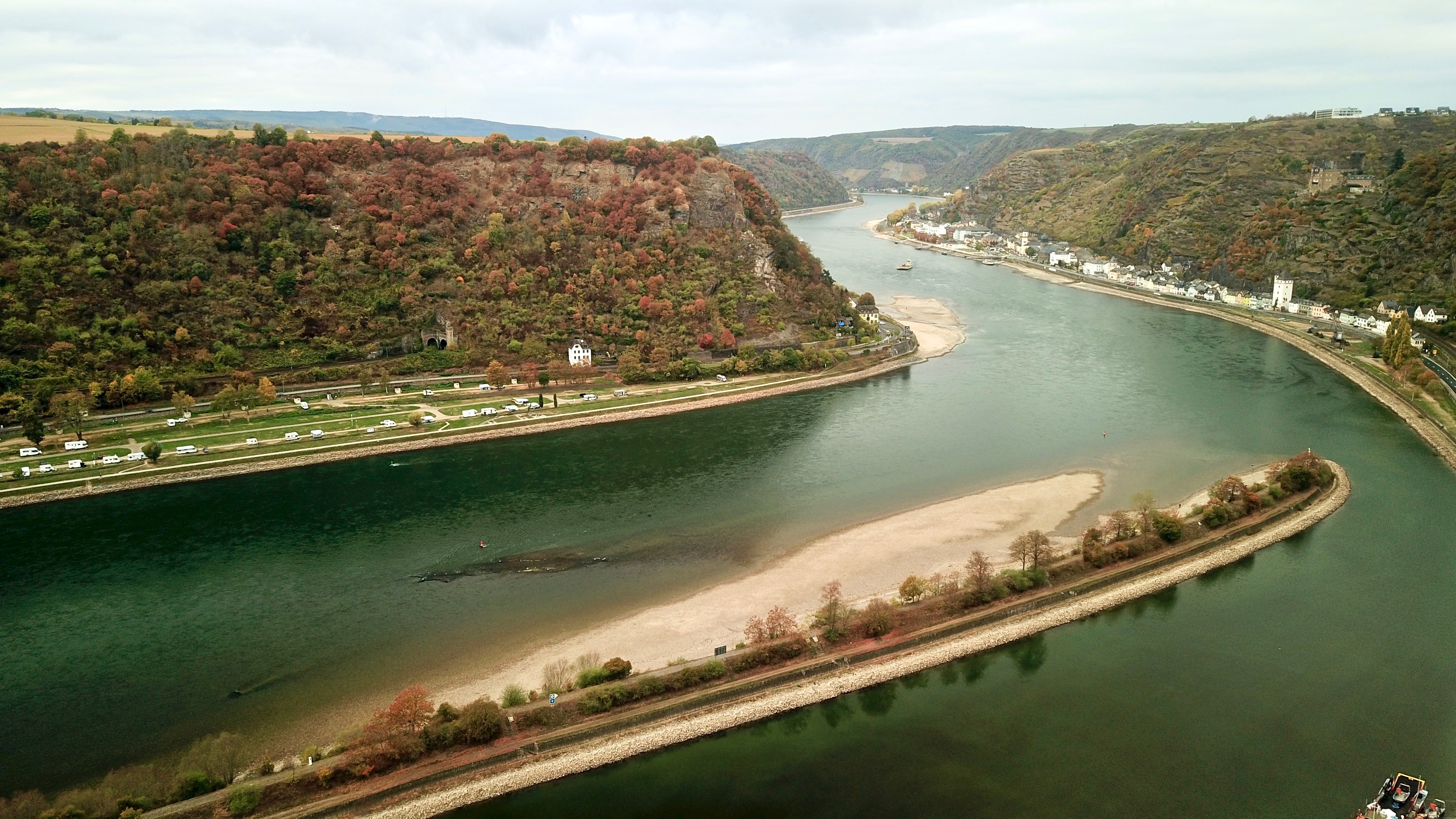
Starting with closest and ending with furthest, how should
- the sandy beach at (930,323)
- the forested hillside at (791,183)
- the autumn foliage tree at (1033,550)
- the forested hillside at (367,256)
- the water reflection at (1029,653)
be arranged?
the water reflection at (1029,653), the autumn foliage tree at (1033,550), the forested hillside at (367,256), the sandy beach at (930,323), the forested hillside at (791,183)

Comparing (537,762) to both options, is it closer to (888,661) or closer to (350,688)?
(350,688)

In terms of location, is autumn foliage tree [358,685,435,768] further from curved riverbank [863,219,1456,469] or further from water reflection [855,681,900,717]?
curved riverbank [863,219,1456,469]

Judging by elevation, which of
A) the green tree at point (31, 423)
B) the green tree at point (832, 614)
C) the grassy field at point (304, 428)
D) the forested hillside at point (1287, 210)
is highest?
the forested hillside at point (1287, 210)

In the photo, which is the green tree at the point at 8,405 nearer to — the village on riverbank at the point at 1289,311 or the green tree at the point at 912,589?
the green tree at the point at 912,589

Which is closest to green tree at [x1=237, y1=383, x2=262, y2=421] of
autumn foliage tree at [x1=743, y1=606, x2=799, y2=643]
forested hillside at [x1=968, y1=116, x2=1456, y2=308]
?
autumn foliage tree at [x1=743, y1=606, x2=799, y2=643]

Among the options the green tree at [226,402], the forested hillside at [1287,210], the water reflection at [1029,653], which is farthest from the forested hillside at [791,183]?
the water reflection at [1029,653]

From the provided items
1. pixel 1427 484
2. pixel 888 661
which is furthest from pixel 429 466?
pixel 1427 484

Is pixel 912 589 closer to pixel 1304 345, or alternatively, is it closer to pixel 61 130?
pixel 1304 345
